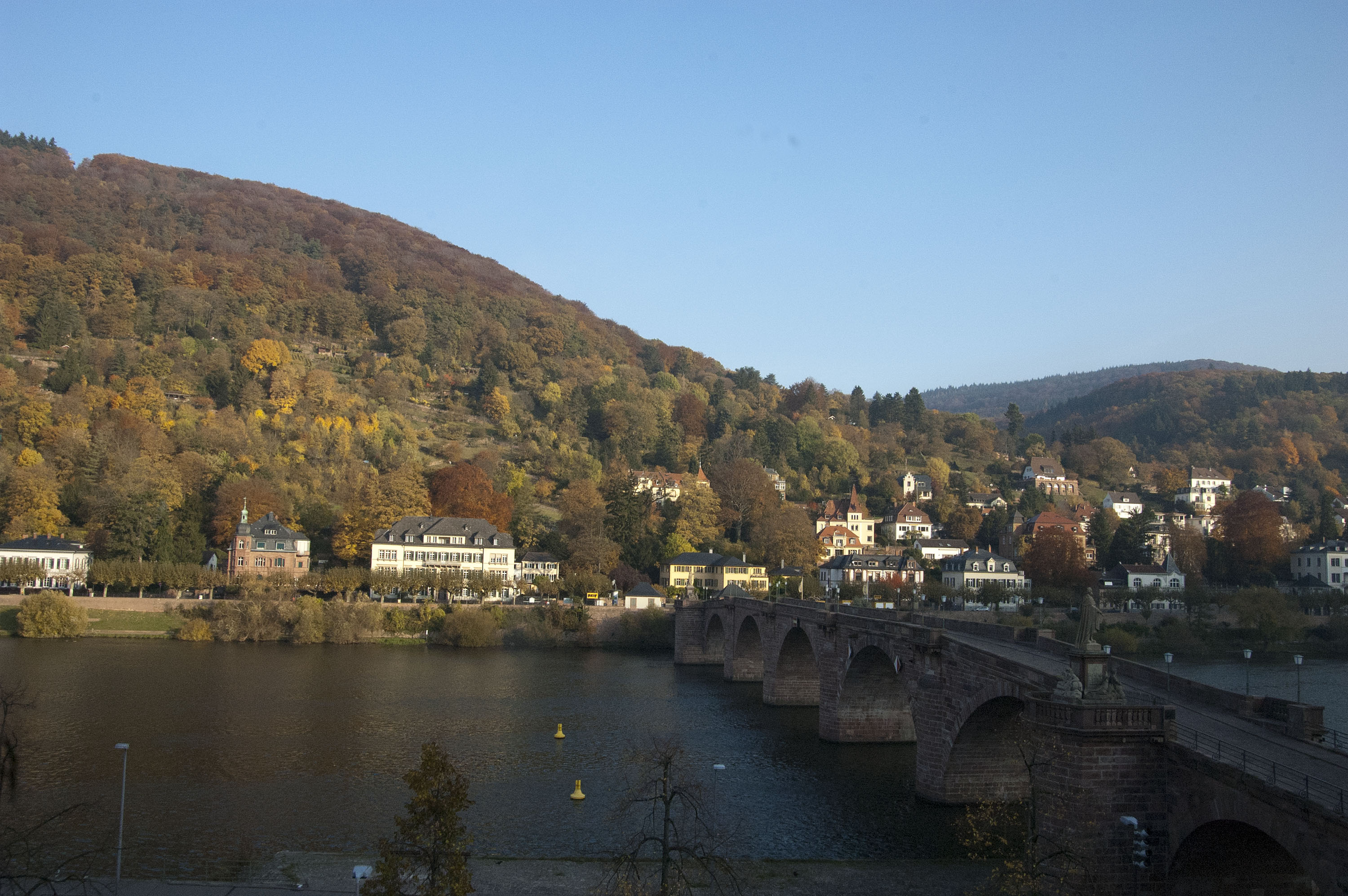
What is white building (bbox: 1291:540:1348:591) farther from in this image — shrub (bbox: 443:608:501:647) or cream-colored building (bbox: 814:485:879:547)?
shrub (bbox: 443:608:501:647)

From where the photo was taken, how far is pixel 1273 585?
101 meters

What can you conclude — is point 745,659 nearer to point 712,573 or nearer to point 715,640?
point 715,640

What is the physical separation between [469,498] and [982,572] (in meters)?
52.5

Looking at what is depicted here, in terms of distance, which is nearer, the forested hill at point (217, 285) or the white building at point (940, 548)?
the white building at point (940, 548)

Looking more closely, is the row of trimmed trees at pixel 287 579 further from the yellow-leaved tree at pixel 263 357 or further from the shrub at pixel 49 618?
the yellow-leaved tree at pixel 263 357

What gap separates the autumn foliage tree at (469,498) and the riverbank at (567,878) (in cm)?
7933

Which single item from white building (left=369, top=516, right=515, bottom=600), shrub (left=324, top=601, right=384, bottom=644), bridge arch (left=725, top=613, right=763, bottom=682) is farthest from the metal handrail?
white building (left=369, top=516, right=515, bottom=600)

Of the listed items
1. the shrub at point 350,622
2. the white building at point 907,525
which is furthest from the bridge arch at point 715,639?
the white building at point 907,525

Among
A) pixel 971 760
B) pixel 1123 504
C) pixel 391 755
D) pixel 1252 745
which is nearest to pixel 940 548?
pixel 1123 504

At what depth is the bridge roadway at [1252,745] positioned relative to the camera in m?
18.0

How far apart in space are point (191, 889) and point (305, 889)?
7.98 ft

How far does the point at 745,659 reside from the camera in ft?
221

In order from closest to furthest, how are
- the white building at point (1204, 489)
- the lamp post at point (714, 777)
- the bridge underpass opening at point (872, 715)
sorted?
the lamp post at point (714, 777)
the bridge underpass opening at point (872, 715)
the white building at point (1204, 489)

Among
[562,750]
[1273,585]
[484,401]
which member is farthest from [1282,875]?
[484,401]
